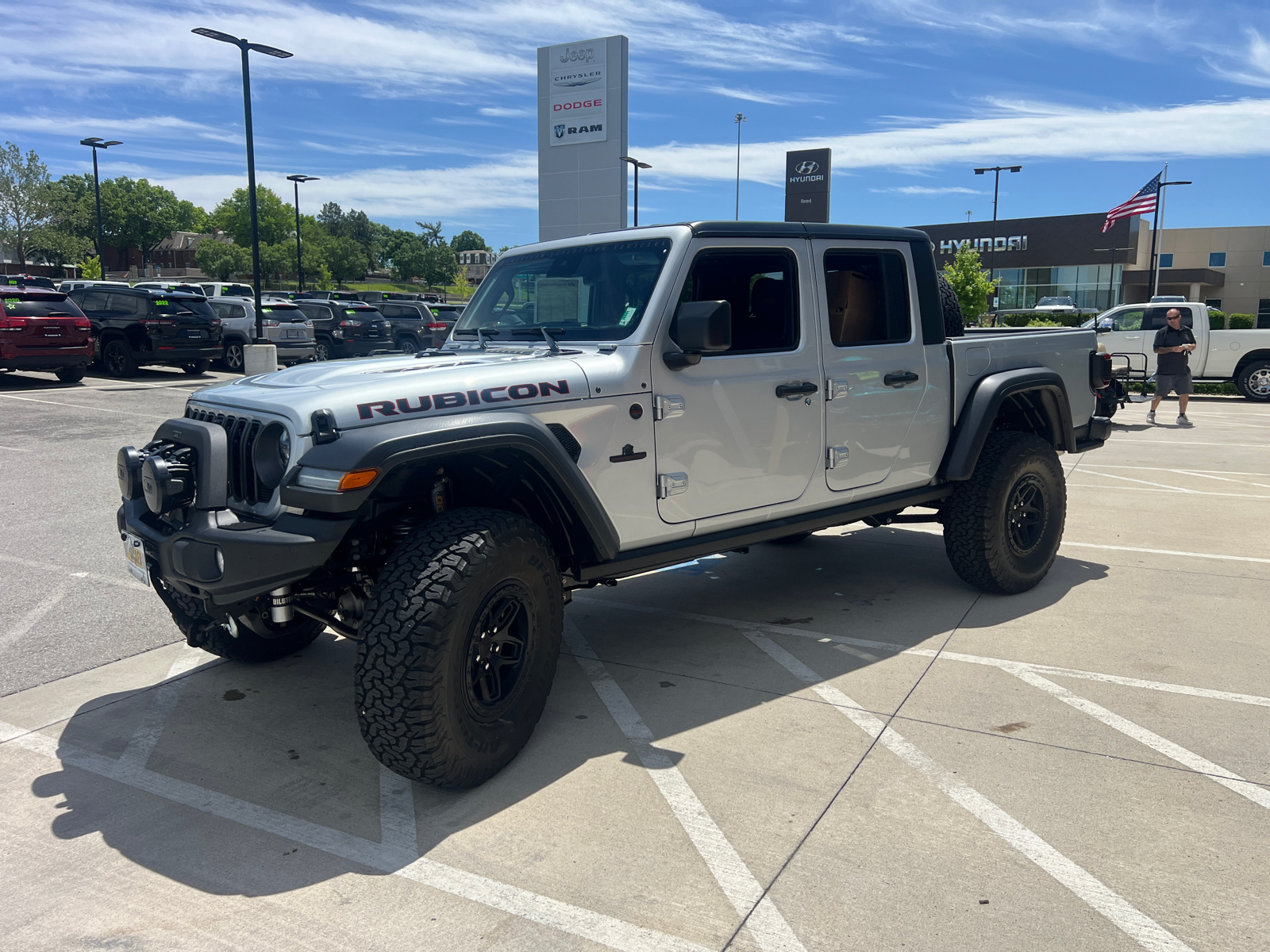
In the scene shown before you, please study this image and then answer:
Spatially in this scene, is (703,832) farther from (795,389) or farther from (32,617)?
(32,617)

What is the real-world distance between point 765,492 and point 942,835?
1748 mm

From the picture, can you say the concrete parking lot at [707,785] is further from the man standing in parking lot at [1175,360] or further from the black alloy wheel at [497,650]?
the man standing in parking lot at [1175,360]

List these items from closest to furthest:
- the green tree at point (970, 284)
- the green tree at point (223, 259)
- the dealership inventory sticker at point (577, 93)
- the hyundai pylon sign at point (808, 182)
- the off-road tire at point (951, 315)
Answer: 1. the off-road tire at point (951, 315)
2. the green tree at point (970, 284)
3. the dealership inventory sticker at point (577, 93)
4. the hyundai pylon sign at point (808, 182)
5. the green tree at point (223, 259)

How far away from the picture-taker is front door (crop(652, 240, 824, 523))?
397 centimetres

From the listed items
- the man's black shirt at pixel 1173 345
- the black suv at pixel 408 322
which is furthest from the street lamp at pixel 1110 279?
the man's black shirt at pixel 1173 345

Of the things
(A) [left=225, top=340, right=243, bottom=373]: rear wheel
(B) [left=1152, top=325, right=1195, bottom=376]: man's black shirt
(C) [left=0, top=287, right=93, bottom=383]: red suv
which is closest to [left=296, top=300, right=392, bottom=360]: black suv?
(A) [left=225, top=340, right=243, bottom=373]: rear wheel

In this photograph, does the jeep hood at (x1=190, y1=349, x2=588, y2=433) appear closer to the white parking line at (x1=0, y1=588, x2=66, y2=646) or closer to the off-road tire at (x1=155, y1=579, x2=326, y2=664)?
the off-road tire at (x1=155, y1=579, x2=326, y2=664)

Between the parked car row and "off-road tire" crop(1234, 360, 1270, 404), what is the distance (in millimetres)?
15167

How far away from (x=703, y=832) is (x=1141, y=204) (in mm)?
33994

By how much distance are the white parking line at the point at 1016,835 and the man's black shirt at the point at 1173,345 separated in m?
12.6

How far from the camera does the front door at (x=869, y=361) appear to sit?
4617 millimetres

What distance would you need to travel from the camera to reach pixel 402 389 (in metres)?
3.33

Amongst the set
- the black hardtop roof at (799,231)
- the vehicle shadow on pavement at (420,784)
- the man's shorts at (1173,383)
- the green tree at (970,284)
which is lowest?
the vehicle shadow on pavement at (420,784)

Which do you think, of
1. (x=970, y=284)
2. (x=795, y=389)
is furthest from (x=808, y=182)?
(x=795, y=389)
